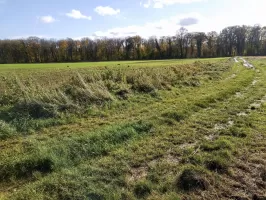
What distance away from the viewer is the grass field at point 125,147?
406 cm

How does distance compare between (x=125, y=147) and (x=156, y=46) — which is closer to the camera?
(x=125, y=147)

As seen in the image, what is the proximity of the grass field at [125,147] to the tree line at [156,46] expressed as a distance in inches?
3224

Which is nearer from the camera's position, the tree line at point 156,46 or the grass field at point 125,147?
the grass field at point 125,147

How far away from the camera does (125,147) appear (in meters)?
5.82

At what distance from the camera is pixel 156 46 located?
93.1 meters

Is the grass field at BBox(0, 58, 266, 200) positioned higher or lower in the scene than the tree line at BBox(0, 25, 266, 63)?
lower

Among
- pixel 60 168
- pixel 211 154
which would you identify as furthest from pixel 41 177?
pixel 211 154

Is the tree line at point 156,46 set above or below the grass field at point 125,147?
above

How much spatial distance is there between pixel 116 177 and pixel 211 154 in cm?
238

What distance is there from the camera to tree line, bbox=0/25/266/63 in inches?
3447

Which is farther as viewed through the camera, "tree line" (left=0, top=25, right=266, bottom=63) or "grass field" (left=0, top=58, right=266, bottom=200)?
"tree line" (left=0, top=25, right=266, bottom=63)

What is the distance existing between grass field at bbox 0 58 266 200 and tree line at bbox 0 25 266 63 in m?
81.9

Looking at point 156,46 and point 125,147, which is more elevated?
point 156,46

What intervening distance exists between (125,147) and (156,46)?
91144 mm
